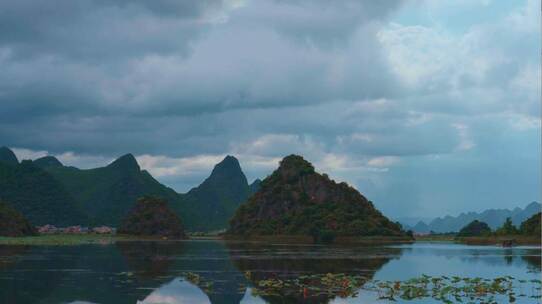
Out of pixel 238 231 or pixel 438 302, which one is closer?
pixel 438 302

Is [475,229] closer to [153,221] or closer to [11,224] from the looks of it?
[153,221]

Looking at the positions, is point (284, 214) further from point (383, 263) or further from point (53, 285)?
point (53, 285)

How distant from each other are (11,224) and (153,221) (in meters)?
38.1

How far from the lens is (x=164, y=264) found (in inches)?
2159

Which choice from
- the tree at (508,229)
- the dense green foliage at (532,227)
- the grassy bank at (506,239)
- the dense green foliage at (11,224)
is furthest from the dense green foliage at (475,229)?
the dense green foliage at (11,224)

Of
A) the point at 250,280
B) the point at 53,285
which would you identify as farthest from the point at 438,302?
the point at 53,285

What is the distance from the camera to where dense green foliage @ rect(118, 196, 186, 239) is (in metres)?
167

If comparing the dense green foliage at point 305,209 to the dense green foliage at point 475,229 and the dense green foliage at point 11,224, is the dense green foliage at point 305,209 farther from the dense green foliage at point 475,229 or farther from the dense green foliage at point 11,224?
the dense green foliage at point 11,224

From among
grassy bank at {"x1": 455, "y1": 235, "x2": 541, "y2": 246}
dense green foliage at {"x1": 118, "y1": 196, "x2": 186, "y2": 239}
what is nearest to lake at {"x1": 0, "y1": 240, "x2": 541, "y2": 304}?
grassy bank at {"x1": 455, "y1": 235, "x2": 541, "y2": 246}

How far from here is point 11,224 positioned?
139500 millimetres

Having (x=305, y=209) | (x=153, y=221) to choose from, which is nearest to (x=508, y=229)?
(x=305, y=209)

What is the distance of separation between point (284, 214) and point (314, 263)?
11700 centimetres

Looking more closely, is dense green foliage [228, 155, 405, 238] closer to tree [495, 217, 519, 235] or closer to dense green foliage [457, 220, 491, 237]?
dense green foliage [457, 220, 491, 237]

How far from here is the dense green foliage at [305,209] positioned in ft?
503
